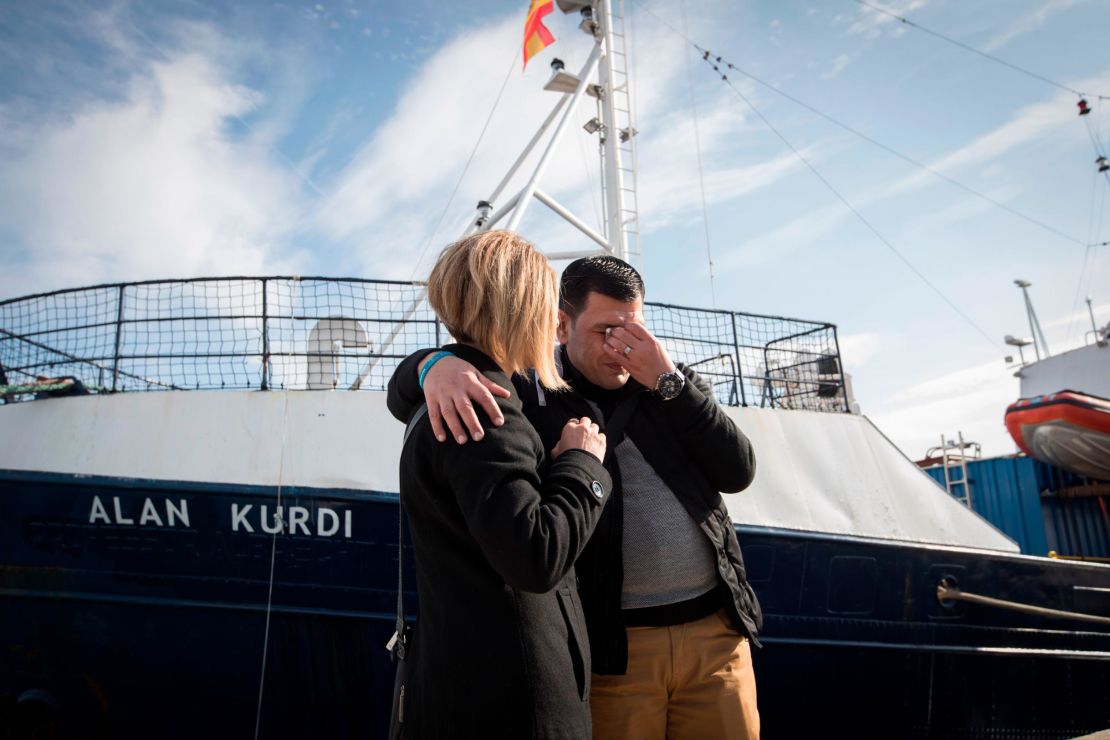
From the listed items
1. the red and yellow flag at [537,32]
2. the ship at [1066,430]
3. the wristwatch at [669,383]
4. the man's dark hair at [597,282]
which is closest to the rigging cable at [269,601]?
the man's dark hair at [597,282]

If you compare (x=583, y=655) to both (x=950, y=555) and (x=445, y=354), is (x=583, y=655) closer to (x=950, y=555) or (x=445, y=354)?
(x=445, y=354)

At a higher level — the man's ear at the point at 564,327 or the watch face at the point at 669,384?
the man's ear at the point at 564,327

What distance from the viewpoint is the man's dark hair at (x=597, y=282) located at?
2.05 meters

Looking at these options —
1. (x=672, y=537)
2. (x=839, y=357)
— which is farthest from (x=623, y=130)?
(x=672, y=537)

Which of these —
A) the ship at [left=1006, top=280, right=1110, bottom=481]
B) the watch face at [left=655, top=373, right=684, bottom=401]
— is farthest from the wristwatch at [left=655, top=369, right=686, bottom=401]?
the ship at [left=1006, top=280, right=1110, bottom=481]

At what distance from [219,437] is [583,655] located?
327cm

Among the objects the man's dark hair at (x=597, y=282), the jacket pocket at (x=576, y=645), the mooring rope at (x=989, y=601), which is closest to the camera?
the jacket pocket at (x=576, y=645)

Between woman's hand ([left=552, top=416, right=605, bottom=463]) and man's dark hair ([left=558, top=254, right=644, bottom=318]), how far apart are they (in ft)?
1.79

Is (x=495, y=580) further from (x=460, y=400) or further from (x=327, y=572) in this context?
(x=327, y=572)

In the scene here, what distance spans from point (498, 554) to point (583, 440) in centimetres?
37

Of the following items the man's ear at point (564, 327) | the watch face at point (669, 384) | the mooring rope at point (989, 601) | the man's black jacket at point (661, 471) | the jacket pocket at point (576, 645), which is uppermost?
the man's ear at point (564, 327)

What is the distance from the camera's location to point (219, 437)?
4098 millimetres

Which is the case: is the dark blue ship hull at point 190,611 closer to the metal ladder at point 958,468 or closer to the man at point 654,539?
the man at point 654,539

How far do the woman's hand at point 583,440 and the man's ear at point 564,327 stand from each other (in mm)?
592
